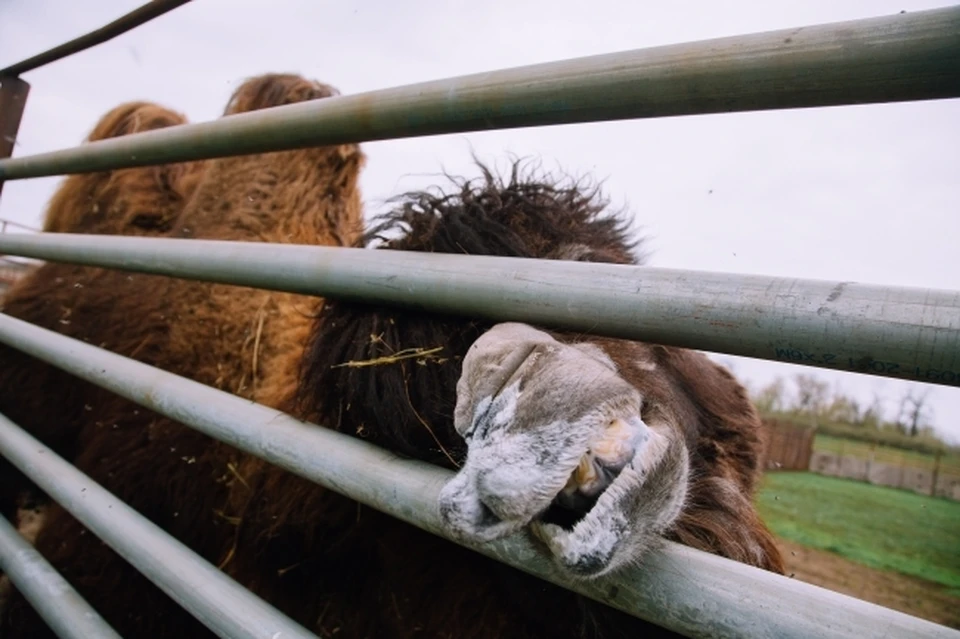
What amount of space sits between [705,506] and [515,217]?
802 millimetres

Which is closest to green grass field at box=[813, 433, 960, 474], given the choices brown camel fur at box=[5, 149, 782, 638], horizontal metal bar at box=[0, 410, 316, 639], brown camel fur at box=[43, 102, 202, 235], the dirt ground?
the dirt ground

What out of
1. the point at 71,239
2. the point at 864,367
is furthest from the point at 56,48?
the point at 864,367

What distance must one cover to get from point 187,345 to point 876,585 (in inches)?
443

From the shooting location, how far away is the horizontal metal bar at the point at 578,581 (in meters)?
0.62

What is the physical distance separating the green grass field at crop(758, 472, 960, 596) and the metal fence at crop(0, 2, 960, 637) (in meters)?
8.96

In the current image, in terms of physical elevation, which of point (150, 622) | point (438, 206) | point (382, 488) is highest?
point (438, 206)

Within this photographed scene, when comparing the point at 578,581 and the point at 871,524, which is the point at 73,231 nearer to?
the point at 578,581

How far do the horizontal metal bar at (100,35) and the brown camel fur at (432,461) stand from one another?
105 centimetres

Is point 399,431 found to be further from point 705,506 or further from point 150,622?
point 150,622

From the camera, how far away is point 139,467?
2.44 metres

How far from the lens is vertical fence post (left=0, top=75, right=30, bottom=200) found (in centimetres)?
282

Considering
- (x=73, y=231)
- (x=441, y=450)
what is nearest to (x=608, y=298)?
(x=441, y=450)

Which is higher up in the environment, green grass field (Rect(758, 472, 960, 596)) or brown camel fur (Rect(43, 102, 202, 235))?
brown camel fur (Rect(43, 102, 202, 235))

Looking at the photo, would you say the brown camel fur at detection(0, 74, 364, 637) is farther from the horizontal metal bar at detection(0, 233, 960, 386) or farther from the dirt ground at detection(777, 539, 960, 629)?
the dirt ground at detection(777, 539, 960, 629)
